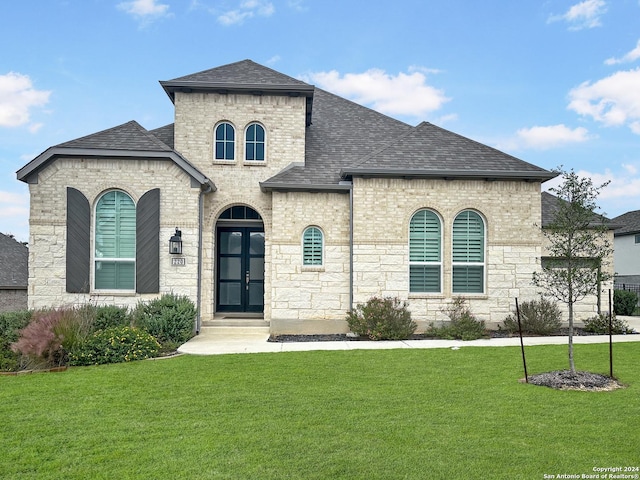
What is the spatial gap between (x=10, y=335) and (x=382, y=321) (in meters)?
8.77

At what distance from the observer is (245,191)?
15164mm

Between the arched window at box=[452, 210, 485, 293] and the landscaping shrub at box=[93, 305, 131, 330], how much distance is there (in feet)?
29.0

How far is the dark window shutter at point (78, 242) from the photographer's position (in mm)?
13438

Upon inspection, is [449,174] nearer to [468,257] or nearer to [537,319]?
[468,257]

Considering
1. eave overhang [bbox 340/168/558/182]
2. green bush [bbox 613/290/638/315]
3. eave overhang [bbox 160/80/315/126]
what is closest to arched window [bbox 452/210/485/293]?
eave overhang [bbox 340/168/558/182]

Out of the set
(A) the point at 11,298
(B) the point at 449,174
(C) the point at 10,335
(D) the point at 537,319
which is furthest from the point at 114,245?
(D) the point at 537,319

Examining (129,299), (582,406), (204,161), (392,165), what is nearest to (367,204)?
(392,165)

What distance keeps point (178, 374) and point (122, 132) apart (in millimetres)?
8377

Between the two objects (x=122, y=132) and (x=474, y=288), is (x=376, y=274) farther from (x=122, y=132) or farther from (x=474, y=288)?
(x=122, y=132)

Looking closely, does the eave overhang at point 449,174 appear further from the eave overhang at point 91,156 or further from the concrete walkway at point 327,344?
the concrete walkway at point 327,344

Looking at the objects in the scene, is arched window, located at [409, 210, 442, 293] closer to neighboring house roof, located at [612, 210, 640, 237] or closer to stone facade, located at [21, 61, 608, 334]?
stone facade, located at [21, 61, 608, 334]

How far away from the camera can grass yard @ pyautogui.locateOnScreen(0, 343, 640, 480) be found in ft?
16.0

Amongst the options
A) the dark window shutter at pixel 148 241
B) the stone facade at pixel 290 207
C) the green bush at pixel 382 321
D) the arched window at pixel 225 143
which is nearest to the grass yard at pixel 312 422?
the green bush at pixel 382 321

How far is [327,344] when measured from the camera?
39.3 feet
